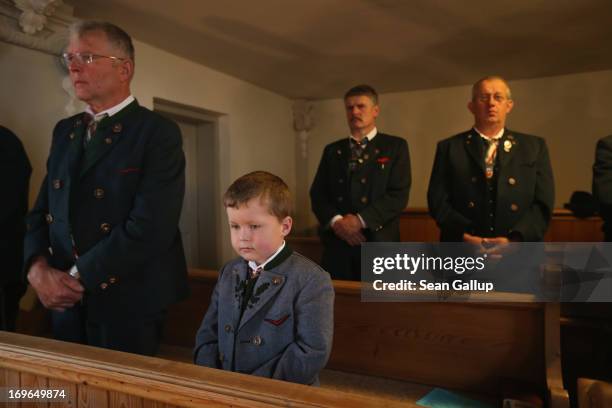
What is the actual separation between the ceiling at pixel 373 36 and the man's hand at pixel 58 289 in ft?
5.50

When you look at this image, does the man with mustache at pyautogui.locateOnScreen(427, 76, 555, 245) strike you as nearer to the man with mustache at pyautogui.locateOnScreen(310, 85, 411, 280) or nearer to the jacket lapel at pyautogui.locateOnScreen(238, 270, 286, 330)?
the man with mustache at pyautogui.locateOnScreen(310, 85, 411, 280)

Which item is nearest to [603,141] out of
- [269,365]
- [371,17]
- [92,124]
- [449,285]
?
[449,285]

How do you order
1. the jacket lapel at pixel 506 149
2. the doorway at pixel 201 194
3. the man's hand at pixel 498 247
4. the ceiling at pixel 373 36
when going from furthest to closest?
the doorway at pixel 201 194
the ceiling at pixel 373 36
the jacket lapel at pixel 506 149
the man's hand at pixel 498 247

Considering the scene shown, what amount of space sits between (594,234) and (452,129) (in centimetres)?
166

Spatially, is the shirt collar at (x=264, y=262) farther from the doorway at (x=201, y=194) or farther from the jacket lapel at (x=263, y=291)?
the doorway at (x=201, y=194)

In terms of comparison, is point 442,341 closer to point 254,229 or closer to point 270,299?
point 270,299

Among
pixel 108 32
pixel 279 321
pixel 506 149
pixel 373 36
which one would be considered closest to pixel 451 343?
pixel 279 321

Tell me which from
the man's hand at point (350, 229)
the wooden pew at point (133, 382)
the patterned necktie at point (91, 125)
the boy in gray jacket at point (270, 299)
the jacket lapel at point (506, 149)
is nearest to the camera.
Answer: the wooden pew at point (133, 382)

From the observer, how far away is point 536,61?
3.59m

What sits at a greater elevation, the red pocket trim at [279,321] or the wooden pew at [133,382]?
the red pocket trim at [279,321]

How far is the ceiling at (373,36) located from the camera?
2.51 m

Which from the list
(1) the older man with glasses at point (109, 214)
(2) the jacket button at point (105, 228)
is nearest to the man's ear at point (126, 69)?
(1) the older man with glasses at point (109, 214)

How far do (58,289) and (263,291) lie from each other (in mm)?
687

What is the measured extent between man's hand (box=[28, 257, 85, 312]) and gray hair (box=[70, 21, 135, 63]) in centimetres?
73
